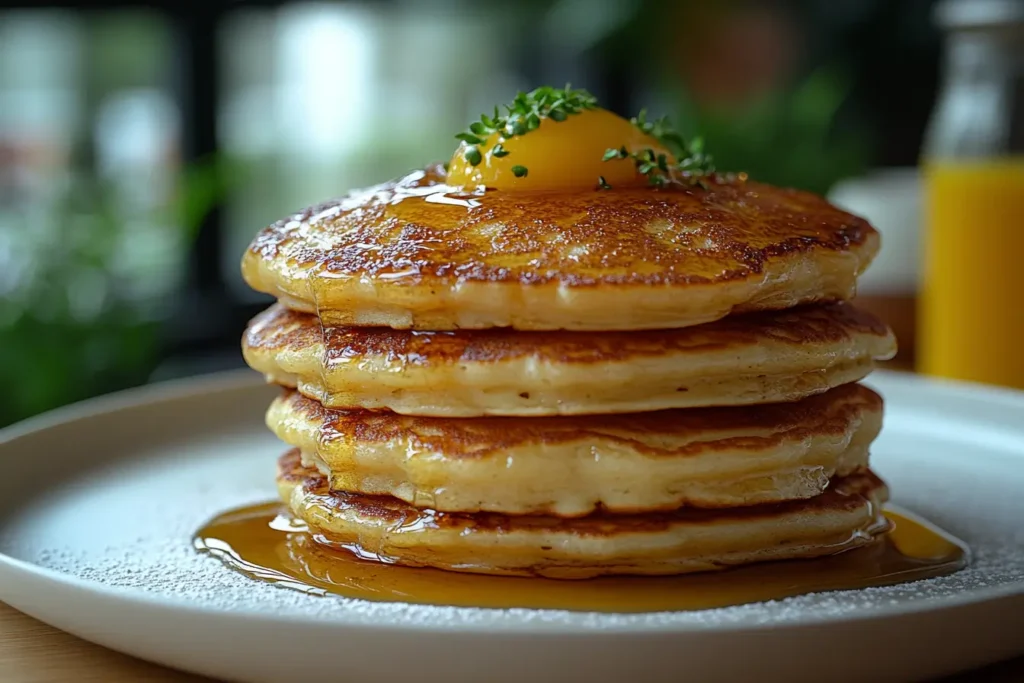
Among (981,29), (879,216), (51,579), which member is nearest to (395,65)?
(879,216)

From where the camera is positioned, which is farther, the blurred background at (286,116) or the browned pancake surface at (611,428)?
the blurred background at (286,116)

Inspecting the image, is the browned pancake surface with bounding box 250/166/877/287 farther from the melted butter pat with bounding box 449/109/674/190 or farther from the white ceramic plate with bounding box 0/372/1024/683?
the white ceramic plate with bounding box 0/372/1024/683

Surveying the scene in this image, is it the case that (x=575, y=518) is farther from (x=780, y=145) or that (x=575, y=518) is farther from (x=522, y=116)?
(x=780, y=145)

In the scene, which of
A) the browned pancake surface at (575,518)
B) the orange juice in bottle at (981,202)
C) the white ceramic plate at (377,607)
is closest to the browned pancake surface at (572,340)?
the browned pancake surface at (575,518)

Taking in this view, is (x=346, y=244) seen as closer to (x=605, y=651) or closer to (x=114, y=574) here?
(x=114, y=574)

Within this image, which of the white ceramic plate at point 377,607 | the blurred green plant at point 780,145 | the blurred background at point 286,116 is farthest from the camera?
the blurred green plant at point 780,145

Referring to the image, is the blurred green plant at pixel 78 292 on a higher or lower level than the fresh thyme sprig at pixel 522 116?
lower

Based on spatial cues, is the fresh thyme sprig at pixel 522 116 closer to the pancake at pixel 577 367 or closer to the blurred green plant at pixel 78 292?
the pancake at pixel 577 367
